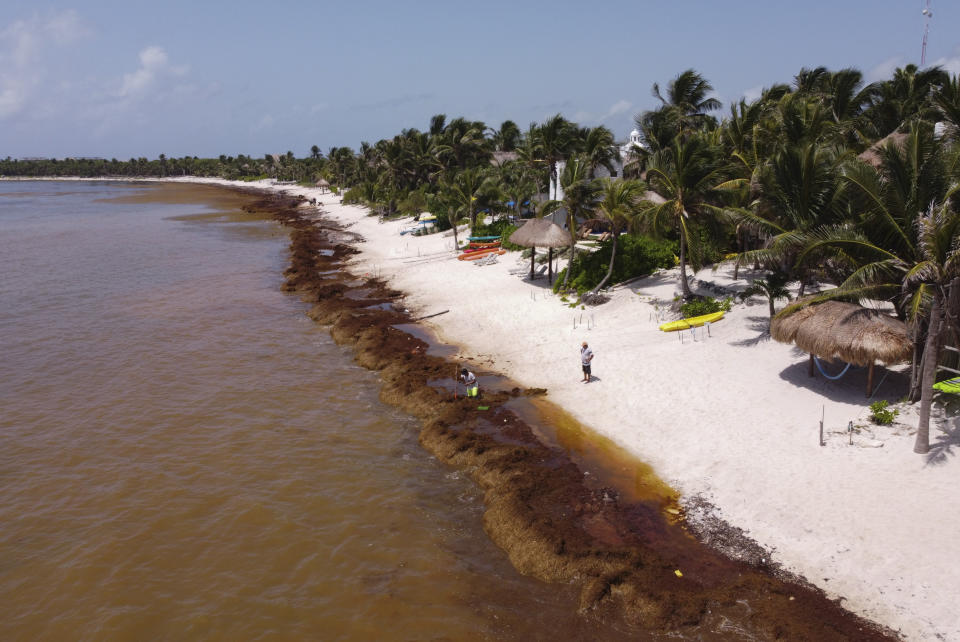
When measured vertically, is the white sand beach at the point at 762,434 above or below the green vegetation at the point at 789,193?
below

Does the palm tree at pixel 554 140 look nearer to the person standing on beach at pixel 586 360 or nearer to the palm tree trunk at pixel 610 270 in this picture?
the palm tree trunk at pixel 610 270

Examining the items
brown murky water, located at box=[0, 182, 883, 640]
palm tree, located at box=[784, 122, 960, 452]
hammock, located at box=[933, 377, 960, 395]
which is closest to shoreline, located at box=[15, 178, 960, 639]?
brown murky water, located at box=[0, 182, 883, 640]

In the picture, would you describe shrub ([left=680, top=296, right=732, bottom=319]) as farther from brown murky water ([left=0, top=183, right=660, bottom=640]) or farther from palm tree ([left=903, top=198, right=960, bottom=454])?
brown murky water ([left=0, top=183, right=660, bottom=640])

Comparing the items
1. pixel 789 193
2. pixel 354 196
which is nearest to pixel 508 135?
pixel 354 196

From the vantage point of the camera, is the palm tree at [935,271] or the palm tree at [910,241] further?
the palm tree at [910,241]

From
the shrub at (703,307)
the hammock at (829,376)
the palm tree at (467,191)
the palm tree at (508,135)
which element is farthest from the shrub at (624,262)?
the palm tree at (508,135)

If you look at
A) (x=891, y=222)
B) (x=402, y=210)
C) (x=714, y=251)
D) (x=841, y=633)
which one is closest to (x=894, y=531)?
(x=841, y=633)
